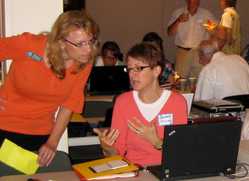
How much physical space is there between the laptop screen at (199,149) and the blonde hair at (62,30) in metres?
0.66

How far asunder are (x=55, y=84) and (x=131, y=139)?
0.57 metres

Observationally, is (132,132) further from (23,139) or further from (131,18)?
(131,18)

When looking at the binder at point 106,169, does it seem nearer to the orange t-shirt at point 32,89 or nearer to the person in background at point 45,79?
the person in background at point 45,79

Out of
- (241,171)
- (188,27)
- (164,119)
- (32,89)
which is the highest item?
(188,27)

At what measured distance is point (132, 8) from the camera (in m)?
9.11

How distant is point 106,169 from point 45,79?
0.61m

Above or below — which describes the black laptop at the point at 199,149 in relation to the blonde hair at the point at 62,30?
below

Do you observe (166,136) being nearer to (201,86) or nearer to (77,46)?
(77,46)

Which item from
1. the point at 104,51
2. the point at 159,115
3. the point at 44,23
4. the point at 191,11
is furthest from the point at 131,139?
the point at 191,11

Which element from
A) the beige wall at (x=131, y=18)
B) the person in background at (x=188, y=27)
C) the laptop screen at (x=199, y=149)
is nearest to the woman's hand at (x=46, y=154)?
the laptop screen at (x=199, y=149)

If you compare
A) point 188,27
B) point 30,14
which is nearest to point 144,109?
point 30,14

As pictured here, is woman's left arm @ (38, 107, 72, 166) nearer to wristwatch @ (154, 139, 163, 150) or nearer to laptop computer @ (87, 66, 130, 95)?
wristwatch @ (154, 139, 163, 150)

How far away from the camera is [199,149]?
93.9 inches

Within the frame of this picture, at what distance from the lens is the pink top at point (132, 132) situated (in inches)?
112
